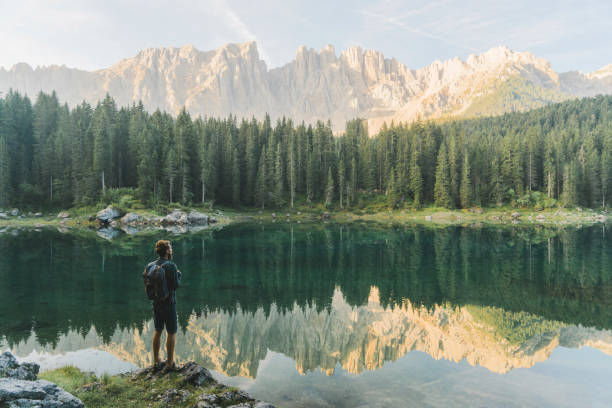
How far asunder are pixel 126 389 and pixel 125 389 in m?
0.02

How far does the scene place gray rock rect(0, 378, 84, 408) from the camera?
20.0 ft

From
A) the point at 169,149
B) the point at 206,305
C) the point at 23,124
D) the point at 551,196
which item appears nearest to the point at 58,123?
the point at 23,124

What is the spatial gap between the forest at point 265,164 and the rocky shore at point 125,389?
226ft

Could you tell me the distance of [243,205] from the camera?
323ft

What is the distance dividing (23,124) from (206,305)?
96.8m

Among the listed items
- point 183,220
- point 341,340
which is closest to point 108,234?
point 183,220

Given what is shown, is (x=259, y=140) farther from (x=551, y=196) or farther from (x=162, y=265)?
(x=162, y=265)

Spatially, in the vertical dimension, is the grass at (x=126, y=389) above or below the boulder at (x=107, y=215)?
below

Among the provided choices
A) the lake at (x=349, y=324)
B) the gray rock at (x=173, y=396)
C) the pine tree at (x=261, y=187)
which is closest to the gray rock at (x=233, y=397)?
the gray rock at (x=173, y=396)

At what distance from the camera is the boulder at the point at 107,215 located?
215 feet

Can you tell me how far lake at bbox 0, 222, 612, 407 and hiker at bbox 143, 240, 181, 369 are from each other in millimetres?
3348

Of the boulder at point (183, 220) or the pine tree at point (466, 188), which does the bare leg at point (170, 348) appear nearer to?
the boulder at point (183, 220)

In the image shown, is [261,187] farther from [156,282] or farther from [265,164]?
[156,282]

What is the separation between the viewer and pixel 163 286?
915 centimetres
